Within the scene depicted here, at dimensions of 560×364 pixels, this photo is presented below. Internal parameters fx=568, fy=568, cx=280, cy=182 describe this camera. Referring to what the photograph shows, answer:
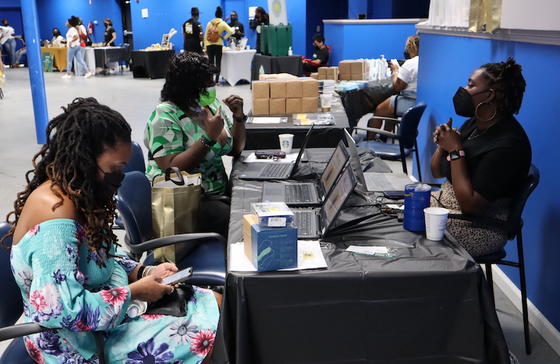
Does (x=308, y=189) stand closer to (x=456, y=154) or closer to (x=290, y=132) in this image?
(x=456, y=154)

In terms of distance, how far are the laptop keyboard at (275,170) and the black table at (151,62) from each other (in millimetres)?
12020

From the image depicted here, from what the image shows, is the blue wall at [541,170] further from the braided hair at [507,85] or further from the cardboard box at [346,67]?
the cardboard box at [346,67]

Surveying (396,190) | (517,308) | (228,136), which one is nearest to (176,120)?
(228,136)

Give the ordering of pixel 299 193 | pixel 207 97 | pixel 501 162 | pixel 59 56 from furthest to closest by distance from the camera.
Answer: pixel 59 56
pixel 207 97
pixel 299 193
pixel 501 162

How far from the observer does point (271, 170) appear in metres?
2.88

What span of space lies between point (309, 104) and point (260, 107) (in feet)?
1.29

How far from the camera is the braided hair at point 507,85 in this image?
2.43m

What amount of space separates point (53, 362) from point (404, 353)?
1012mm

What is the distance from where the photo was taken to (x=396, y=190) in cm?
245

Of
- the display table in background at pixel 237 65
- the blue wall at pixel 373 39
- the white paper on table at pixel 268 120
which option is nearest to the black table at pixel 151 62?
the display table in background at pixel 237 65

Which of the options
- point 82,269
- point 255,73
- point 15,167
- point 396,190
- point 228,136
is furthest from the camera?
point 255,73

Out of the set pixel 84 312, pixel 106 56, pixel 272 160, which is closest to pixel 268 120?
pixel 272 160

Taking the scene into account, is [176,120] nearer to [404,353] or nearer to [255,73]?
[404,353]

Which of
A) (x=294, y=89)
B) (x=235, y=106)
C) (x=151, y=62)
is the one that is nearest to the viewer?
(x=235, y=106)
